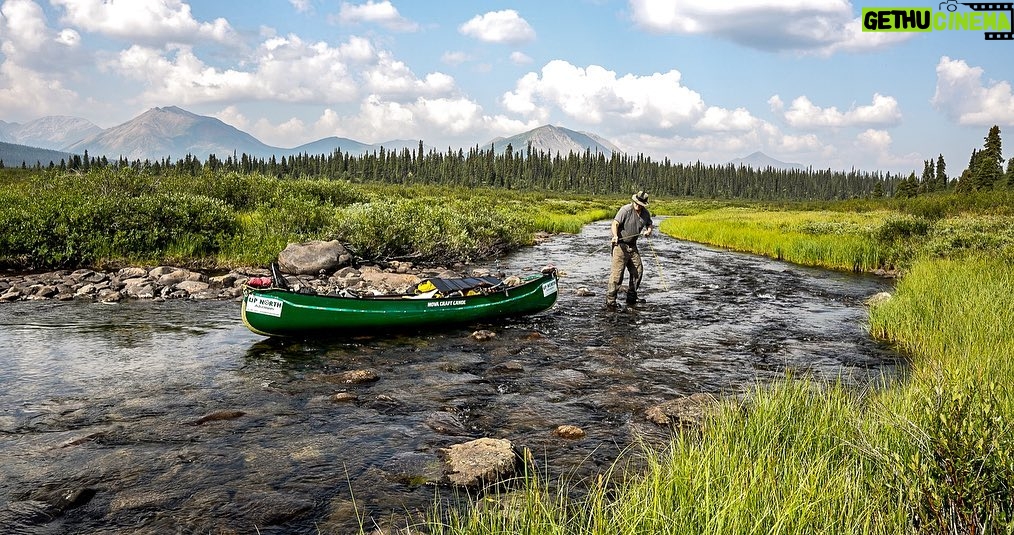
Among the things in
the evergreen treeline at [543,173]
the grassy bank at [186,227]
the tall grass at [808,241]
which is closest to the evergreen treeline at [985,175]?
the evergreen treeline at [543,173]

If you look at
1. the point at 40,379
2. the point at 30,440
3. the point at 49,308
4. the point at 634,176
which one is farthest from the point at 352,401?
the point at 634,176

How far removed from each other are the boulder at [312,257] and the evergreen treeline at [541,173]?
398 feet

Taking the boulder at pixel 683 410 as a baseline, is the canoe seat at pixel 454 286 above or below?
above

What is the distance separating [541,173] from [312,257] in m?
157

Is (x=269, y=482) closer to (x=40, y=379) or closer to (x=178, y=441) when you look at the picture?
(x=178, y=441)

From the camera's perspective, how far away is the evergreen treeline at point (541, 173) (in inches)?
6161

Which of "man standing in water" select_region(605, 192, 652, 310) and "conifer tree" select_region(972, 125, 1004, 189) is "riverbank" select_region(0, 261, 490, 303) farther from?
"conifer tree" select_region(972, 125, 1004, 189)

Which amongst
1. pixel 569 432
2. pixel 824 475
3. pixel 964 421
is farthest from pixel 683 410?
pixel 964 421

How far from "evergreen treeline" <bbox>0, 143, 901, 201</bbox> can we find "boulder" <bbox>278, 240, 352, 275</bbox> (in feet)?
398

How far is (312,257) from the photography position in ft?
71.7

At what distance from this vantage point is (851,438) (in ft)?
18.6

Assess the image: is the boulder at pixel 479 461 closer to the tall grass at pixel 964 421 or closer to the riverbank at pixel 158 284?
the tall grass at pixel 964 421

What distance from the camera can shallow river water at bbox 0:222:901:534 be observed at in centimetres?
643

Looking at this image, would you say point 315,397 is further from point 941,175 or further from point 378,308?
point 941,175
